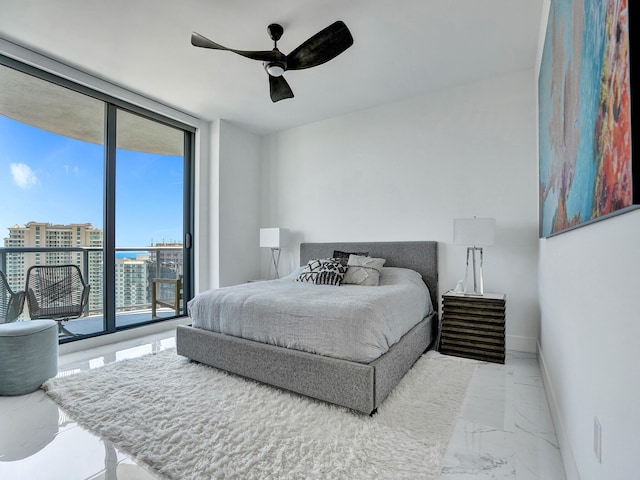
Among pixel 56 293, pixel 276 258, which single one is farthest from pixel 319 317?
pixel 56 293

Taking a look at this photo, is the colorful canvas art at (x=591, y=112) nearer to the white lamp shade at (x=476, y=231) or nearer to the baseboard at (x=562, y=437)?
Answer: the baseboard at (x=562, y=437)

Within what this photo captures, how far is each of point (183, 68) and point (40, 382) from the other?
291 cm

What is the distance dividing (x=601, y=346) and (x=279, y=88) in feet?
8.98

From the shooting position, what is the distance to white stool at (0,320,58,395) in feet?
7.41

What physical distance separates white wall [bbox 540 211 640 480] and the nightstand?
1166 millimetres

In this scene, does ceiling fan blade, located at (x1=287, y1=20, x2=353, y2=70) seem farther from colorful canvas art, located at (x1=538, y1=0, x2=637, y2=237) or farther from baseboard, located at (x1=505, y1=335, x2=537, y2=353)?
baseboard, located at (x1=505, y1=335, x2=537, y2=353)

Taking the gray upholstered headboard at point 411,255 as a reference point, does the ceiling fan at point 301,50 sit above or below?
above

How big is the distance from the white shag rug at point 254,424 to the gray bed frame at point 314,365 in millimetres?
87

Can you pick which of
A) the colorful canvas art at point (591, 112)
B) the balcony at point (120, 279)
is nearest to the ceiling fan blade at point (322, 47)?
the colorful canvas art at point (591, 112)

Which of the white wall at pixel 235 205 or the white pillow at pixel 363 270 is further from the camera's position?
the white wall at pixel 235 205

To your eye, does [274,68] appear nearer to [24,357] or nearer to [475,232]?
[475,232]

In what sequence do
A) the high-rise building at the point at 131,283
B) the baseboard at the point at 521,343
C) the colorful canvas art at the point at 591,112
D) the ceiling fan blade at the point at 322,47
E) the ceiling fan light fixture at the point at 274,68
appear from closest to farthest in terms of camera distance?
1. the colorful canvas art at the point at 591,112
2. the ceiling fan blade at the point at 322,47
3. the ceiling fan light fixture at the point at 274,68
4. the baseboard at the point at 521,343
5. the high-rise building at the point at 131,283

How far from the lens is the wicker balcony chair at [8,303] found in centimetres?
302

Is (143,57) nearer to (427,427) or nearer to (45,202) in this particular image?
(45,202)
